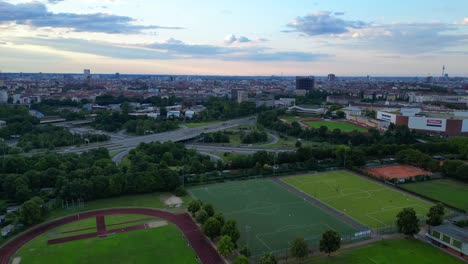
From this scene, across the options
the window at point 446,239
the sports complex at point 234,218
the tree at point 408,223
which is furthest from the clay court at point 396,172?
the window at point 446,239

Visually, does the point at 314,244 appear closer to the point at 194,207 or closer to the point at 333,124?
the point at 194,207

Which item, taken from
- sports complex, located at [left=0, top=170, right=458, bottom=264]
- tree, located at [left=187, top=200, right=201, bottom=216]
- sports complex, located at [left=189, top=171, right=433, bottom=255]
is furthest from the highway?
tree, located at [left=187, top=200, right=201, bottom=216]

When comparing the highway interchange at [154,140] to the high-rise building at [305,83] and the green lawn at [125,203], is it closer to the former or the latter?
the green lawn at [125,203]

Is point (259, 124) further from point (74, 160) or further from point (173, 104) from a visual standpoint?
point (74, 160)

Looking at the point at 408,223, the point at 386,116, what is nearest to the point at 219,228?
the point at 408,223

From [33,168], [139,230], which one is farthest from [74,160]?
[139,230]

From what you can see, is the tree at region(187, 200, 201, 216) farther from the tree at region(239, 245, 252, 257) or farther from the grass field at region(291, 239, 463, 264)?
the grass field at region(291, 239, 463, 264)
